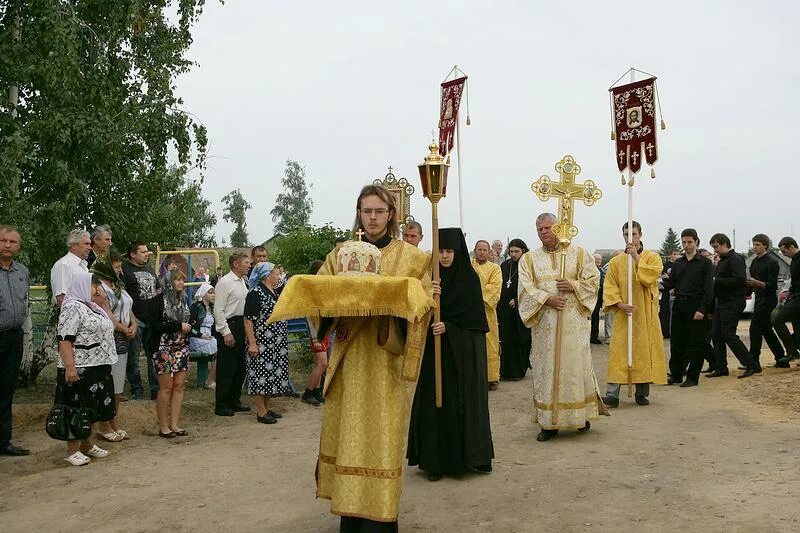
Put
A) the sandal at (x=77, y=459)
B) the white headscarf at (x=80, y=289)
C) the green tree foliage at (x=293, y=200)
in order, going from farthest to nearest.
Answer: the green tree foliage at (x=293, y=200) < the sandal at (x=77, y=459) < the white headscarf at (x=80, y=289)

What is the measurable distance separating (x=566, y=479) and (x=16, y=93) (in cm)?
841

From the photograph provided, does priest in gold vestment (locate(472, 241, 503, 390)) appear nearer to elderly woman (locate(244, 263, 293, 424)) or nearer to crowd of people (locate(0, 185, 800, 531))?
crowd of people (locate(0, 185, 800, 531))

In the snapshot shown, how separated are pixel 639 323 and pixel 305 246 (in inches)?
231

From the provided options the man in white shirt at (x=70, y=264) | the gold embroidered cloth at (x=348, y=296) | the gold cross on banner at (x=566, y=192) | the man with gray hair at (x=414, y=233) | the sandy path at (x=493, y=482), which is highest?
the gold cross on banner at (x=566, y=192)

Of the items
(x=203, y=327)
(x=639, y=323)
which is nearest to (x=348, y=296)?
(x=639, y=323)

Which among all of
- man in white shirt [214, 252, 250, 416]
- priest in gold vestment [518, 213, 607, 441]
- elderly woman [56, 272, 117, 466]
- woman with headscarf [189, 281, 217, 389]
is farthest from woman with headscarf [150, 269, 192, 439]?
priest in gold vestment [518, 213, 607, 441]

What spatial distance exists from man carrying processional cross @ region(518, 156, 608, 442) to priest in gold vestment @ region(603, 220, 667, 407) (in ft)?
5.29

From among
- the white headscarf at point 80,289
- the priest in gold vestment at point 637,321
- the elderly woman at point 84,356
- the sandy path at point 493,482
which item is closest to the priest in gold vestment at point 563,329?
the sandy path at point 493,482

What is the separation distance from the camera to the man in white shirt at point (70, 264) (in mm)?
7016

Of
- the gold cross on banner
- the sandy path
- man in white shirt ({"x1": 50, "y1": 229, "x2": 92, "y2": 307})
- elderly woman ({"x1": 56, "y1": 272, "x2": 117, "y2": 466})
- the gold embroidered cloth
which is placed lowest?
the sandy path

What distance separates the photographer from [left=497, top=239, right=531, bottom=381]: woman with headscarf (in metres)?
12.8

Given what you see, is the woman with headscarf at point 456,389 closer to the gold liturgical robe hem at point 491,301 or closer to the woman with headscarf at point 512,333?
the gold liturgical robe hem at point 491,301

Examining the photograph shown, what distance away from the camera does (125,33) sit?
424 inches

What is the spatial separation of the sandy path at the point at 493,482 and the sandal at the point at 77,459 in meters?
0.08
